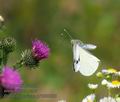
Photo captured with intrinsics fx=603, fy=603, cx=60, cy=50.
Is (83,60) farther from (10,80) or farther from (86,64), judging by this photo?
(10,80)

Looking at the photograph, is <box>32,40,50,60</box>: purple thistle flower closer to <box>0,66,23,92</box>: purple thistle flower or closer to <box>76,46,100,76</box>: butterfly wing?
<box>76,46,100,76</box>: butterfly wing

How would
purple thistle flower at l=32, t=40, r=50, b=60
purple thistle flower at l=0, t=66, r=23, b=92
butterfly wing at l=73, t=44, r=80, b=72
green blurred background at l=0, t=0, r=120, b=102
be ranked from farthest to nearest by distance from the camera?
green blurred background at l=0, t=0, r=120, b=102
purple thistle flower at l=32, t=40, r=50, b=60
butterfly wing at l=73, t=44, r=80, b=72
purple thistle flower at l=0, t=66, r=23, b=92

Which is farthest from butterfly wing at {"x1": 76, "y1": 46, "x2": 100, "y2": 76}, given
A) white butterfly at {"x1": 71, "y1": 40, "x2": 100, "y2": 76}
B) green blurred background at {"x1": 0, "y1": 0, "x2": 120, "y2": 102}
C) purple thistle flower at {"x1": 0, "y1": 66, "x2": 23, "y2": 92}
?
green blurred background at {"x1": 0, "y1": 0, "x2": 120, "y2": 102}

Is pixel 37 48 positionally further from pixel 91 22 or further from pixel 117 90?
pixel 91 22

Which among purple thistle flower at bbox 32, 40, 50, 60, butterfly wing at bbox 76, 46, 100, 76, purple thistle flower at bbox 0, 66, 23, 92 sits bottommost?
purple thistle flower at bbox 0, 66, 23, 92

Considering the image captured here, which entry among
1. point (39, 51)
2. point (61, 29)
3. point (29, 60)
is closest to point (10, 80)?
point (29, 60)

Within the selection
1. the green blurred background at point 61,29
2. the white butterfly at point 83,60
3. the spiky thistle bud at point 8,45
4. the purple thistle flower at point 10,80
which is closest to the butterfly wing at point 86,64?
the white butterfly at point 83,60
